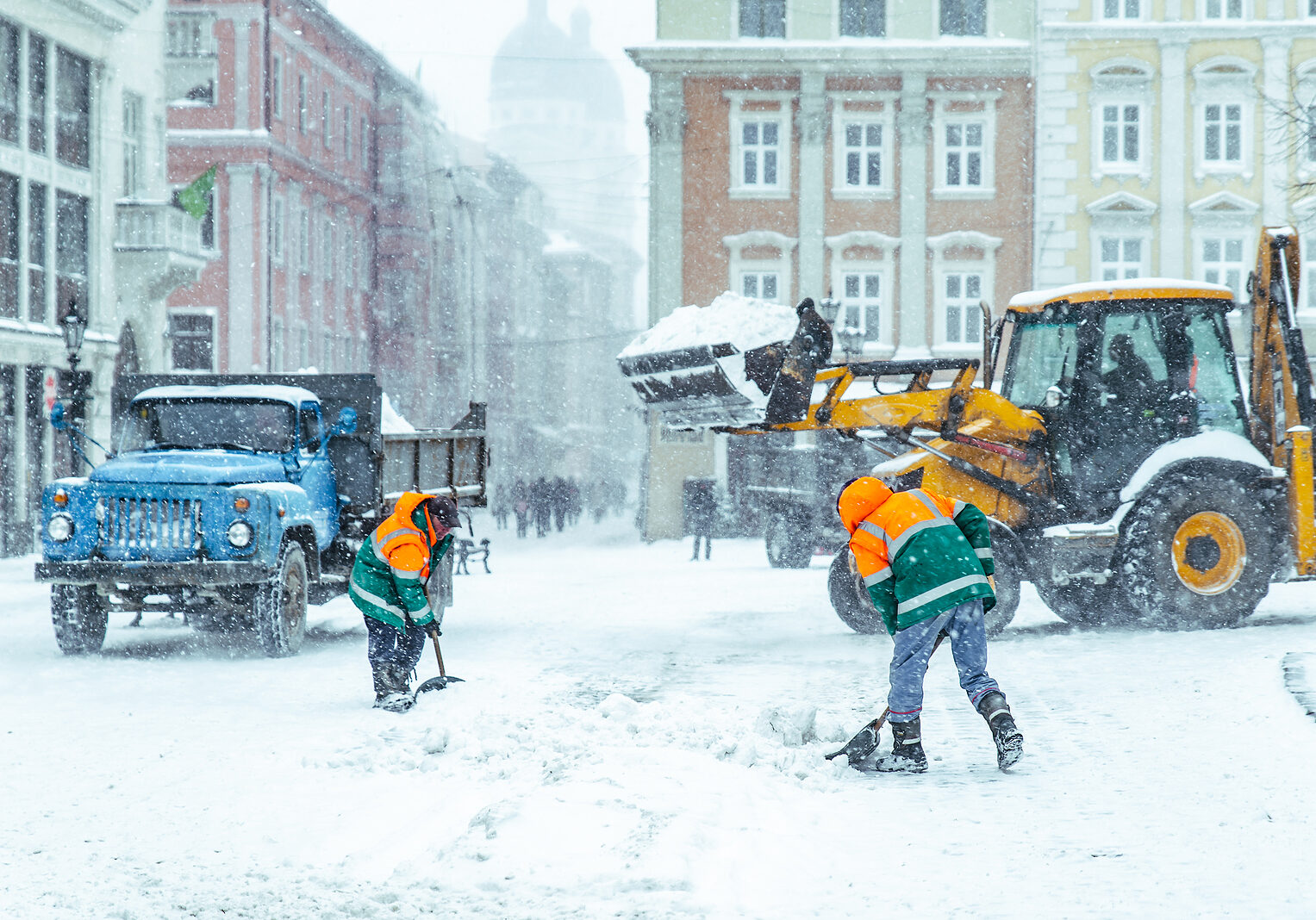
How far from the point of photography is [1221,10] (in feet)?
115

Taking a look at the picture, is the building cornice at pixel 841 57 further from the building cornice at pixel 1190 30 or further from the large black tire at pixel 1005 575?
the large black tire at pixel 1005 575

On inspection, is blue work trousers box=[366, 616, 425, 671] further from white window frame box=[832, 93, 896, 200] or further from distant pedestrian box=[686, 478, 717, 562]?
white window frame box=[832, 93, 896, 200]

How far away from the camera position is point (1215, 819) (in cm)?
622

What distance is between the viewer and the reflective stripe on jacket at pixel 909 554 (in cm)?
732

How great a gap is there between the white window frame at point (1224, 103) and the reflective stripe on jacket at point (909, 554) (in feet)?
99.8

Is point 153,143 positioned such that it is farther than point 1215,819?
Yes

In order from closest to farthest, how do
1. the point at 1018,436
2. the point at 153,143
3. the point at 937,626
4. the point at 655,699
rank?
the point at 937,626 < the point at 655,699 < the point at 1018,436 < the point at 153,143

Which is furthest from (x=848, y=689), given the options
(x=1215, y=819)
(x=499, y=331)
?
(x=499, y=331)

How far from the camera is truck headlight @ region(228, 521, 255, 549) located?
39.2ft

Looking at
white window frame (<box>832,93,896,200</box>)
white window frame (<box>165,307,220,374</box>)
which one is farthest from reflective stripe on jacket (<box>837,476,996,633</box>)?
white window frame (<box>165,307,220,374</box>)

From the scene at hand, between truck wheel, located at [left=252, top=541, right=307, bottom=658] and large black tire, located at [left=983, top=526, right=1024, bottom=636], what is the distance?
5.65 metres

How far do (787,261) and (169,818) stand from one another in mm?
30961

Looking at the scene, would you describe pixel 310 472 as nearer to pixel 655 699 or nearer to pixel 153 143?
pixel 655 699

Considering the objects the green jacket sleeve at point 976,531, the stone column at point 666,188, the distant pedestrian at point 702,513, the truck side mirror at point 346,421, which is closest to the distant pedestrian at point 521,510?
the stone column at point 666,188
